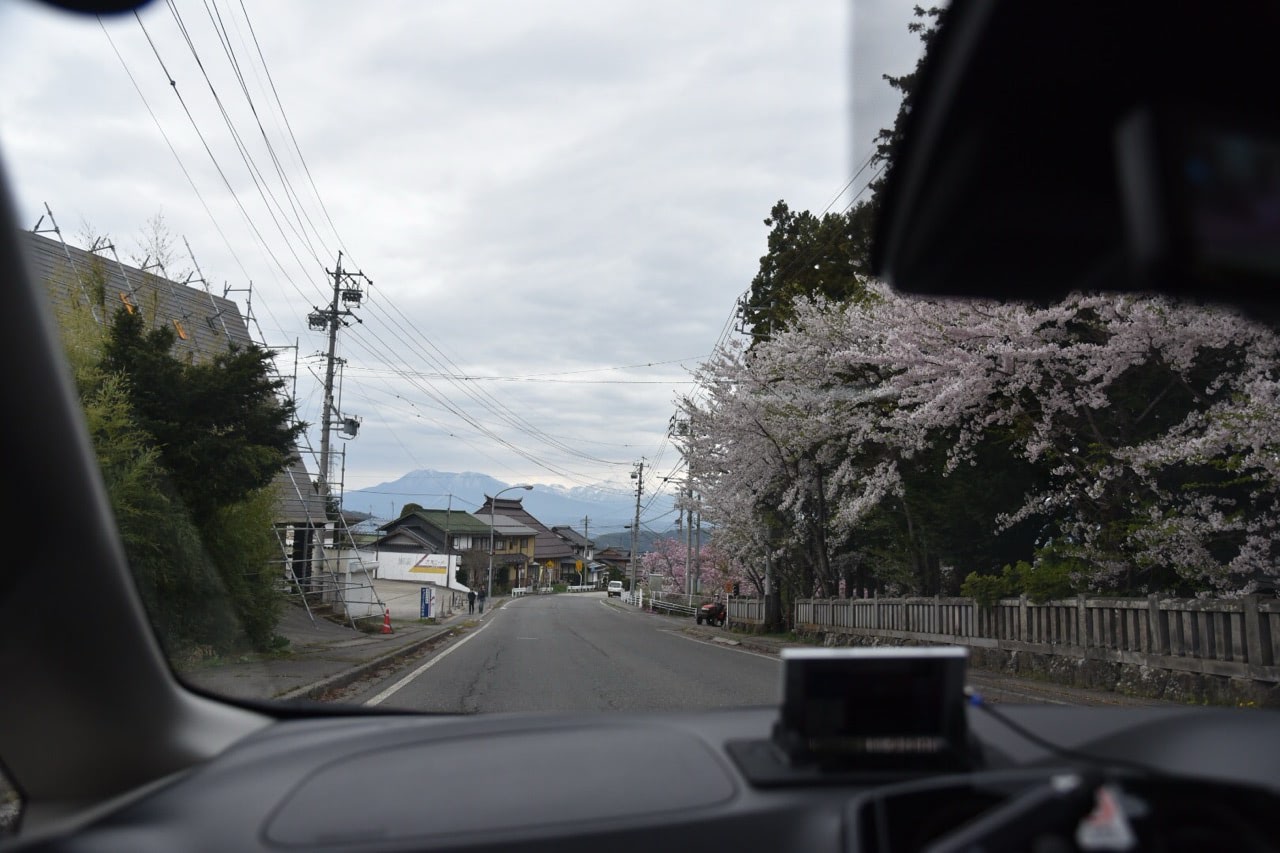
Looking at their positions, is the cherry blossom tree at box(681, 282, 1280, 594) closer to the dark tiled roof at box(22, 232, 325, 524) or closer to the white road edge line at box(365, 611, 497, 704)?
the white road edge line at box(365, 611, 497, 704)

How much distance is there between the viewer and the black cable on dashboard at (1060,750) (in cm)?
206

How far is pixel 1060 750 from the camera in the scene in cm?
238

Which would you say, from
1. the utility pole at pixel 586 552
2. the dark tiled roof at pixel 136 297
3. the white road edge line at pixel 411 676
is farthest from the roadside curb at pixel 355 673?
the utility pole at pixel 586 552

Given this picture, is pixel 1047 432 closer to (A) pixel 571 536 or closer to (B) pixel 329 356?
(B) pixel 329 356

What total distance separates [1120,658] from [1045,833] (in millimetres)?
10306

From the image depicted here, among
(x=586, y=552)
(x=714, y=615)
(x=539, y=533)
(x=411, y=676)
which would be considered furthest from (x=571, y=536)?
(x=411, y=676)

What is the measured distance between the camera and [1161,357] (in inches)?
504

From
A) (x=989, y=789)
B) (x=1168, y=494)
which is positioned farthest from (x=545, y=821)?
(x=1168, y=494)

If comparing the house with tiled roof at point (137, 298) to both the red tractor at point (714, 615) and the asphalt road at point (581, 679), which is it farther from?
the red tractor at point (714, 615)

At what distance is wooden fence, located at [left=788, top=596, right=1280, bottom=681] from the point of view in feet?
31.5

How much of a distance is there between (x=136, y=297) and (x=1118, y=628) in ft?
39.2

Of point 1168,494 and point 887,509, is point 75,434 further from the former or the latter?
point 887,509

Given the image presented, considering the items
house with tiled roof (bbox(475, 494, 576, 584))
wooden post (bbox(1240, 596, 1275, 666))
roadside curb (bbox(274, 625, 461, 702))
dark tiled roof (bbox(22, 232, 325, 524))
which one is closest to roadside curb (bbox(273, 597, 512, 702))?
roadside curb (bbox(274, 625, 461, 702))

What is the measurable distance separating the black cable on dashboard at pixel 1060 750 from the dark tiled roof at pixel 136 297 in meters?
4.96
